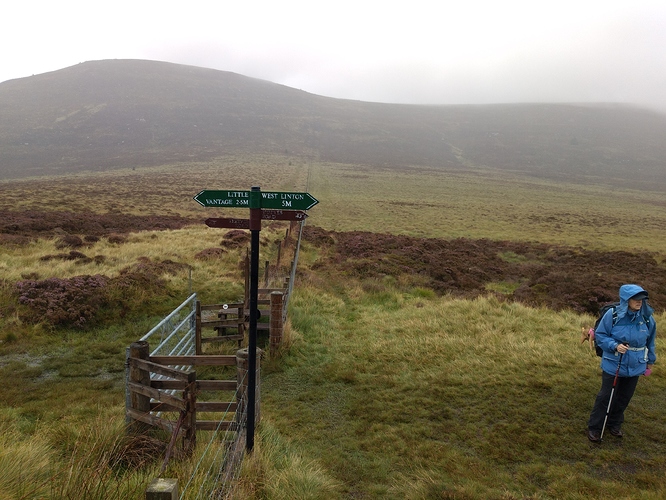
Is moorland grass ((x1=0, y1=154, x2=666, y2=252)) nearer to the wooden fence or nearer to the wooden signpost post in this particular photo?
the wooden fence

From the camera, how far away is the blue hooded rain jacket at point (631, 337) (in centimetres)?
521

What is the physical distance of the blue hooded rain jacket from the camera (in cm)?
521

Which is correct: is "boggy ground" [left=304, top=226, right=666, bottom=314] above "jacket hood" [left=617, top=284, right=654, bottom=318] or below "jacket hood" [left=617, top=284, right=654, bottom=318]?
below

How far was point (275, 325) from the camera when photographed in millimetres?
8430

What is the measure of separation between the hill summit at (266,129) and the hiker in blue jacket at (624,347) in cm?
7786

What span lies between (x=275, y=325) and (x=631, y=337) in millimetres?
6066

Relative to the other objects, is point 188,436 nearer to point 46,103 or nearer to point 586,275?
point 586,275

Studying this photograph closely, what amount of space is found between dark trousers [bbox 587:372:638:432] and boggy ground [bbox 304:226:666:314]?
22.7ft

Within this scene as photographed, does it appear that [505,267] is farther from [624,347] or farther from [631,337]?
[624,347]

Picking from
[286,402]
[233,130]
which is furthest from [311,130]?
[286,402]

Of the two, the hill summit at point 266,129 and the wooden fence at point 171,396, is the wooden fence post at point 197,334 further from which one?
the hill summit at point 266,129

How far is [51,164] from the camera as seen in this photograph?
2854 inches

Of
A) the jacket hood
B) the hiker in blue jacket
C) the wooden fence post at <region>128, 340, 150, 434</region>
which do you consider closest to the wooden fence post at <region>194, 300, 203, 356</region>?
the wooden fence post at <region>128, 340, 150, 434</region>

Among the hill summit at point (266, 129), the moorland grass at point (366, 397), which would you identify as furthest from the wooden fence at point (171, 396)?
the hill summit at point (266, 129)
